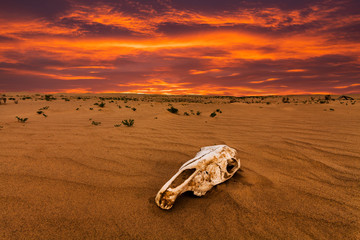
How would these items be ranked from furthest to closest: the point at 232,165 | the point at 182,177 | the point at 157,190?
the point at 232,165
the point at 157,190
the point at 182,177

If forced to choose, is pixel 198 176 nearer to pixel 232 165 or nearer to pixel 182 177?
pixel 182 177

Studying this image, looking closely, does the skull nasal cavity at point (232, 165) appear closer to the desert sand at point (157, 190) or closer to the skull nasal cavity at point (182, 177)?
the desert sand at point (157, 190)

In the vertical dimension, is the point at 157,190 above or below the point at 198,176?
below

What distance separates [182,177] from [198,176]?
0.16 meters

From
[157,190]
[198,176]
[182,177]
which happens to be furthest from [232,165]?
[157,190]

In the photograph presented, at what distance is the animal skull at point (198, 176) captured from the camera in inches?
72.2

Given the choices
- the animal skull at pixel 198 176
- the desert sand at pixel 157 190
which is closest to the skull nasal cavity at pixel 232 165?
the animal skull at pixel 198 176

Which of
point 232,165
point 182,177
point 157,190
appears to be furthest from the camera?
point 232,165

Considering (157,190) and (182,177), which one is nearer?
(182,177)

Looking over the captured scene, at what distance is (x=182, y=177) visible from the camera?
2010 mm

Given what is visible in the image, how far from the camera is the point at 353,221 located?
5.62 feet

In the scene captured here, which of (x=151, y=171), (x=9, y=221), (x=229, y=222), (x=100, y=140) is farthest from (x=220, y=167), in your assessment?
(x=100, y=140)

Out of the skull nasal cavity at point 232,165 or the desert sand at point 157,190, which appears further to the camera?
the skull nasal cavity at point 232,165

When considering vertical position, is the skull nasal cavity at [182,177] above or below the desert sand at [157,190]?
above
